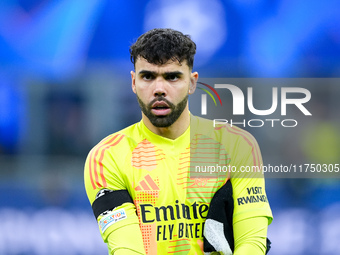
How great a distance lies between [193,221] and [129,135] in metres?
0.59

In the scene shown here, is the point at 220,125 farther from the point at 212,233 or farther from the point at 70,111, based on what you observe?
the point at 70,111

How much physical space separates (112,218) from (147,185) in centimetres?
26

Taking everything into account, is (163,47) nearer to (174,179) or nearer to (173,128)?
(173,128)

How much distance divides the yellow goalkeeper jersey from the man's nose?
0.28 m

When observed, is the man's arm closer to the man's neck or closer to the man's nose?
the man's neck

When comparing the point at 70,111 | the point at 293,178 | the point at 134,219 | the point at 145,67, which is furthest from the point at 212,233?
the point at 70,111

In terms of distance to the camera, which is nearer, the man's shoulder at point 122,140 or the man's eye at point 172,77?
the man's eye at point 172,77

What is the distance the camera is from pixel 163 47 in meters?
2.44

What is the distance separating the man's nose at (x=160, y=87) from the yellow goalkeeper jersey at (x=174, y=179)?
0.28 metres

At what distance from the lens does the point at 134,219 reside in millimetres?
2367

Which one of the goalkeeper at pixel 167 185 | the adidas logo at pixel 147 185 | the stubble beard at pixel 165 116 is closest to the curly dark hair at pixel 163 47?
the goalkeeper at pixel 167 185

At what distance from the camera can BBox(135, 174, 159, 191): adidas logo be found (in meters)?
2.49

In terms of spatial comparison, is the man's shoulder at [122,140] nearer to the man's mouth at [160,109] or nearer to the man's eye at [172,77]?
the man's mouth at [160,109]

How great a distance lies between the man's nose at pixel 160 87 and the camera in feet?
8.00
